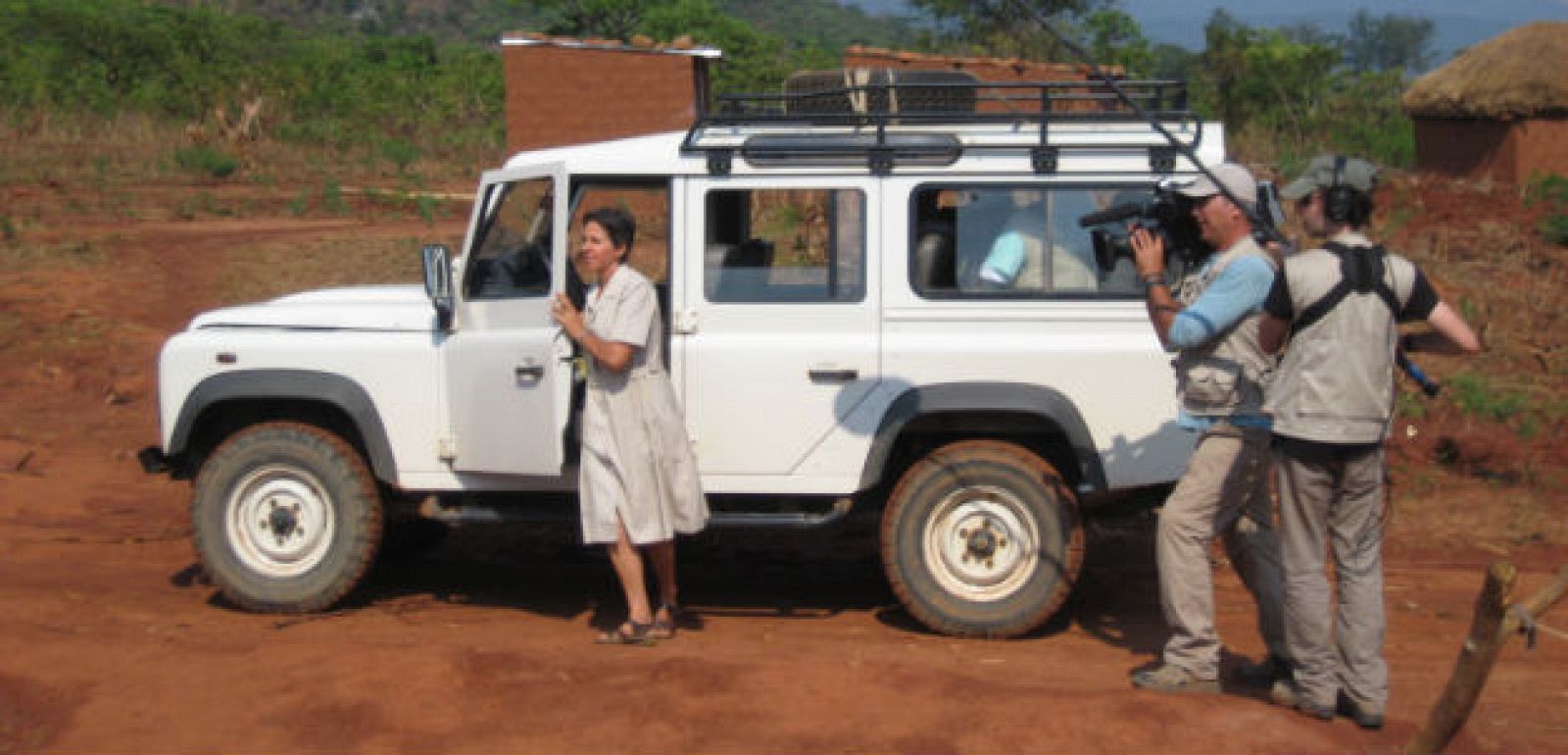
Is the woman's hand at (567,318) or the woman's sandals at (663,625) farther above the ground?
the woman's hand at (567,318)

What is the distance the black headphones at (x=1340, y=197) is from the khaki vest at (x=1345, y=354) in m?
0.08

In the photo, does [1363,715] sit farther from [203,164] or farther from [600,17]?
[600,17]

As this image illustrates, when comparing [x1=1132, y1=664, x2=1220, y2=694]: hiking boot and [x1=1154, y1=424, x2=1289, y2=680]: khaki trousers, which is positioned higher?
[x1=1154, y1=424, x2=1289, y2=680]: khaki trousers

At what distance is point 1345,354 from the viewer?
198 inches

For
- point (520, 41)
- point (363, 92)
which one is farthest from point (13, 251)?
point (363, 92)

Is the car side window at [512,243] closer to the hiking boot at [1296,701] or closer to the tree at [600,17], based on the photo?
the hiking boot at [1296,701]

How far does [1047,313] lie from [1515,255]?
10.5 metres

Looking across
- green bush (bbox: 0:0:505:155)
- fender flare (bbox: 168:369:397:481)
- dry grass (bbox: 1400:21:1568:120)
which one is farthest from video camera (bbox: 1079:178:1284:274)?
green bush (bbox: 0:0:505:155)

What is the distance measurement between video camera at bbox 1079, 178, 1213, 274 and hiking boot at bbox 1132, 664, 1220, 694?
1.38 m

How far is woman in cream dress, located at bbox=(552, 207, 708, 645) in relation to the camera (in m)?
6.02

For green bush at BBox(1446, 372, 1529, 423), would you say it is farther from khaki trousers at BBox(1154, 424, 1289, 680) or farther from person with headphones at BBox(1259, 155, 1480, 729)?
person with headphones at BBox(1259, 155, 1480, 729)

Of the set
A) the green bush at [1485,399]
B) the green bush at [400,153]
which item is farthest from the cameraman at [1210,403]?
the green bush at [400,153]

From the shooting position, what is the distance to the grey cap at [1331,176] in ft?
16.5

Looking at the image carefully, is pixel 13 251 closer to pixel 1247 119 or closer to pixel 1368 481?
pixel 1368 481
